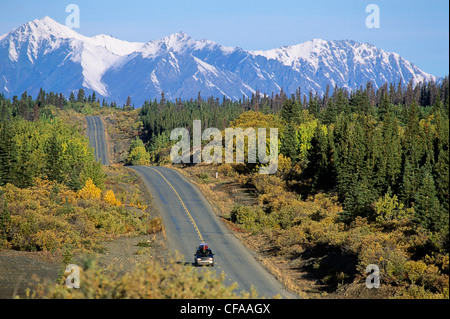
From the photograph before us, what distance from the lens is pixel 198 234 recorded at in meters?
50.0

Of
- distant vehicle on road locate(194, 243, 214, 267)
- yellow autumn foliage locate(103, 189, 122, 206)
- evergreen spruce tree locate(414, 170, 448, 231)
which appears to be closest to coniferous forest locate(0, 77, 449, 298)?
evergreen spruce tree locate(414, 170, 448, 231)

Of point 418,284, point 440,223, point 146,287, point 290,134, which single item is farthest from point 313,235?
point 290,134

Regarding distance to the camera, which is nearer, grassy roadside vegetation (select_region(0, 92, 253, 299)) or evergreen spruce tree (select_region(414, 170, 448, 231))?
grassy roadside vegetation (select_region(0, 92, 253, 299))

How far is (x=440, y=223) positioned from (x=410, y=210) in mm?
9343

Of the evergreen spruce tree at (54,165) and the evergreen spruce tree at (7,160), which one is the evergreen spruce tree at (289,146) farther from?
the evergreen spruce tree at (7,160)

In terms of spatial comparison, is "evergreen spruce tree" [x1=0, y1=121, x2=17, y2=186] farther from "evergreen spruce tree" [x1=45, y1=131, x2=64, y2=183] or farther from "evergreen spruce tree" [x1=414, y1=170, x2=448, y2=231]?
"evergreen spruce tree" [x1=414, y1=170, x2=448, y2=231]

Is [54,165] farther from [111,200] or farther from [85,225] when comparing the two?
[85,225]

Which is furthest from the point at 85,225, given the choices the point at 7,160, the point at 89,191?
the point at 7,160

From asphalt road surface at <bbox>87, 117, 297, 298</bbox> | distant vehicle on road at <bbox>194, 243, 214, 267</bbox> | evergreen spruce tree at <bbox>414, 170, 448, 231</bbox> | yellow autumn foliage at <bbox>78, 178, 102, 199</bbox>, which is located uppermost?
evergreen spruce tree at <bbox>414, 170, 448, 231</bbox>

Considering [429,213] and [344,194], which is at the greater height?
[429,213]

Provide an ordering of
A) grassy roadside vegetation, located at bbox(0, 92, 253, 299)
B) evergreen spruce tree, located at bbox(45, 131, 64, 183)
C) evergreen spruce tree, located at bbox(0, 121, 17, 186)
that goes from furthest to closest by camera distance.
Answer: evergreen spruce tree, located at bbox(45, 131, 64, 183) < evergreen spruce tree, located at bbox(0, 121, 17, 186) < grassy roadside vegetation, located at bbox(0, 92, 253, 299)

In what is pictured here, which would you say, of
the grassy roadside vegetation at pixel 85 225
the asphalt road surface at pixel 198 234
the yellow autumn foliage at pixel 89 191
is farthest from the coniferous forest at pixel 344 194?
the asphalt road surface at pixel 198 234

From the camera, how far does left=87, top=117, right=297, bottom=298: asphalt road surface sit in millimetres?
33531
